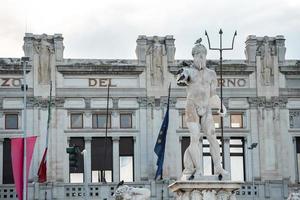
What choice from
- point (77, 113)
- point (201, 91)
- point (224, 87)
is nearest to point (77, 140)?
point (77, 113)

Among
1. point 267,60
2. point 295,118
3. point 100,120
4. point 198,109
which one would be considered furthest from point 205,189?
point 267,60

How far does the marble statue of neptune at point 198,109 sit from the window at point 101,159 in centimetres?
2934

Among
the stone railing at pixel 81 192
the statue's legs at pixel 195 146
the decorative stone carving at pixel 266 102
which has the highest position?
the decorative stone carving at pixel 266 102

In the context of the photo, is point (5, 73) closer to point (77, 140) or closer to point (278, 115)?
point (77, 140)

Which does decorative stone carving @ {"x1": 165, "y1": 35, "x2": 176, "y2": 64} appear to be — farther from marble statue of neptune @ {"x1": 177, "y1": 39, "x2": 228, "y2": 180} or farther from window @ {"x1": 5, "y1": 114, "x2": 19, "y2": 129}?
marble statue of neptune @ {"x1": 177, "y1": 39, "x2": 228, "y2": 180}

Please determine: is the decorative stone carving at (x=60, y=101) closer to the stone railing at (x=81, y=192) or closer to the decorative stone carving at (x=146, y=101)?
the decorative stone carving at (x=146, y=101)

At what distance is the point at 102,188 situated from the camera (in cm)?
4584

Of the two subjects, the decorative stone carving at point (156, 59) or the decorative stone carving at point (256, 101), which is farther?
the decorative stone carving at point (256, 101)

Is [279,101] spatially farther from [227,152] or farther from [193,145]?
[193,145]

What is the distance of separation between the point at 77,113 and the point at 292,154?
1181 centimetres

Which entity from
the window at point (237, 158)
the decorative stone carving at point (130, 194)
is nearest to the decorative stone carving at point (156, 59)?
the window at point (237, 158)

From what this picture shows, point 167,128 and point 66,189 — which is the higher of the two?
point 167,128

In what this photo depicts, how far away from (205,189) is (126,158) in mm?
30279

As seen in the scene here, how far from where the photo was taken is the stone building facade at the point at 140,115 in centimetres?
4678
